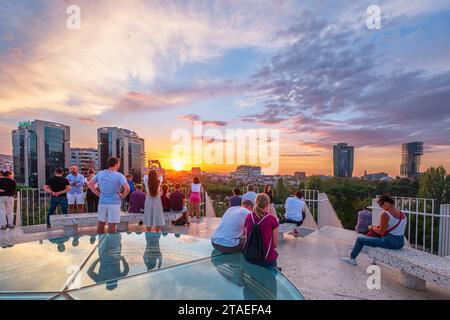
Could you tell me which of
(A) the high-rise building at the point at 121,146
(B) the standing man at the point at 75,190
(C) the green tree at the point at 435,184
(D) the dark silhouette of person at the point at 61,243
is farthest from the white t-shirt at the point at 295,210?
(A) the high-rise building at the point at 121,146

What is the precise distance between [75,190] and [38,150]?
5659 centimetres

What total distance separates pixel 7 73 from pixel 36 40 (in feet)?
8.12

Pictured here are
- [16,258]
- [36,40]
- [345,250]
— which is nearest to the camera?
[16,258]

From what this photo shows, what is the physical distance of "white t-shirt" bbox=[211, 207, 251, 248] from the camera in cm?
378

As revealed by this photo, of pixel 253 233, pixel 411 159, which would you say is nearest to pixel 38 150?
pixel 253 233

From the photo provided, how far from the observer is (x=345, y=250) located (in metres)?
5.90

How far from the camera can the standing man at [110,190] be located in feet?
17.0

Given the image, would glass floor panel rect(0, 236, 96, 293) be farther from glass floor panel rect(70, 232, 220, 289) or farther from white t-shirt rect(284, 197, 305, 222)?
white t-shirt rect(284, 197, 305, 222)

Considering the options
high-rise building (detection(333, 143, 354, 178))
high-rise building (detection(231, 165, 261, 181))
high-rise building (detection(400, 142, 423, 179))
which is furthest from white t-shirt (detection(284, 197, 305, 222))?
high-rise building (detection(400, 142, 423, 179))

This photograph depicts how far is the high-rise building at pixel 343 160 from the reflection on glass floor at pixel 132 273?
4145 cm

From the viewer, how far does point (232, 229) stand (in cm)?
383

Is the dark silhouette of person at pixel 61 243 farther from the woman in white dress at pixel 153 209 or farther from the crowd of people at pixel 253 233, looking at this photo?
the crowd of people at pixel 253 233
